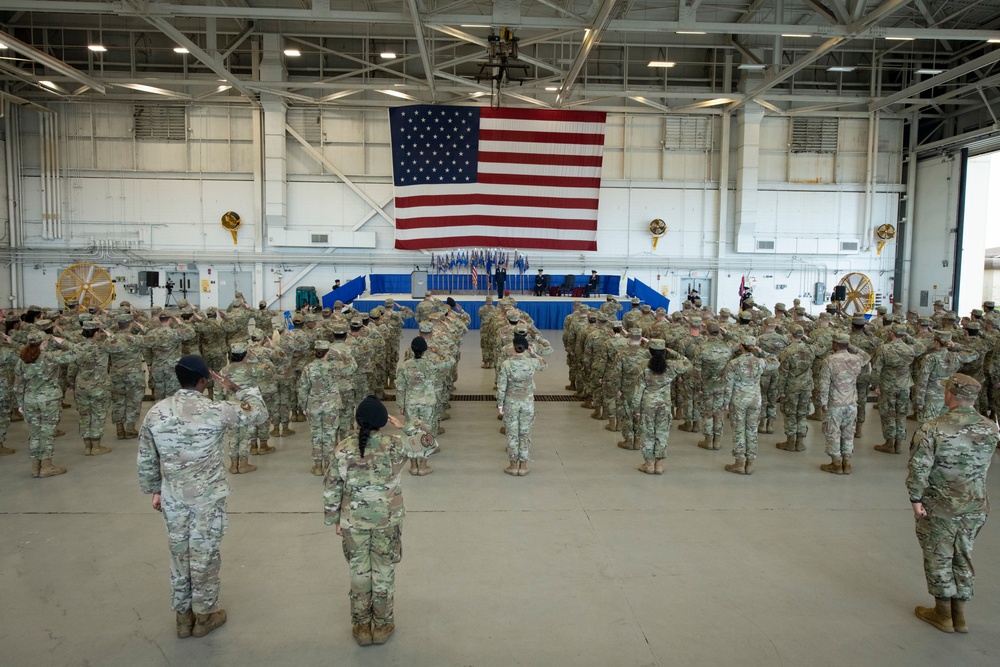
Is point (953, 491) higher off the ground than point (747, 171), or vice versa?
point (747, 171)

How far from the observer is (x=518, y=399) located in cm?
696

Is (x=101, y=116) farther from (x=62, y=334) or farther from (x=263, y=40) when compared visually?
(x=62, y=334)

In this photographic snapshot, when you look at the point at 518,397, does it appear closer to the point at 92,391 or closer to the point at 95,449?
the point at 92,391

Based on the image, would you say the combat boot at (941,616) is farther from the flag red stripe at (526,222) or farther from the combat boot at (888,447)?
the flag red stripe at (526,222)

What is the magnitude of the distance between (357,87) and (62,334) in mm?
13725

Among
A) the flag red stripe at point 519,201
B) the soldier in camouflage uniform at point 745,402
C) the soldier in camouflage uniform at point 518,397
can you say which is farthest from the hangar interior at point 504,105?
the soldier in camouflage uniform at point 745,402

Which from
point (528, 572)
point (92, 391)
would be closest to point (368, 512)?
point (528, 572)

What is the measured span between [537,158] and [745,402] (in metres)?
15.5

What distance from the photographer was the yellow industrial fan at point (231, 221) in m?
22.2

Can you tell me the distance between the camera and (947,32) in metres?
14.3

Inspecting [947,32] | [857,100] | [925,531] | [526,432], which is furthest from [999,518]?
[857,100]

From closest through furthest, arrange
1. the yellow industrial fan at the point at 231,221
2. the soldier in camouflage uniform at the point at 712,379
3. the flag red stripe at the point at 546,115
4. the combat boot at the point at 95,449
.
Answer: the combat boot at the point at 95,449
the soldier in camouflage uniform at the point at 712,379
the flag red stripe at the point at 546,115
the yellow industrial fan at the point at 231,221

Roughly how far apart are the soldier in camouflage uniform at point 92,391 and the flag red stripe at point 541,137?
15320 millimetres

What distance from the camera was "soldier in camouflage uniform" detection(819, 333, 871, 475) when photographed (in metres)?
7.04
